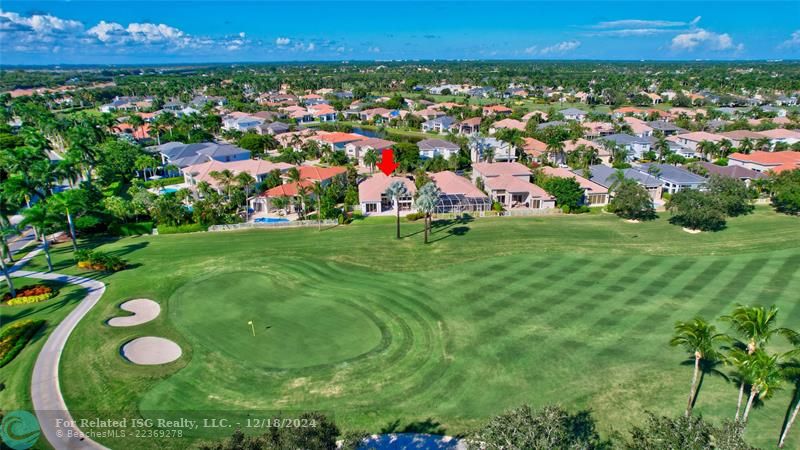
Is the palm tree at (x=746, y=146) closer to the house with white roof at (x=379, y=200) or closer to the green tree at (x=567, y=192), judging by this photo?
the green tree at (x=567, y=192)

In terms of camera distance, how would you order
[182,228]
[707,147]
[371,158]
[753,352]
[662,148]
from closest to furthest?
[753,352] → [182,228] → [371,158] → [707,147] → [662,148]

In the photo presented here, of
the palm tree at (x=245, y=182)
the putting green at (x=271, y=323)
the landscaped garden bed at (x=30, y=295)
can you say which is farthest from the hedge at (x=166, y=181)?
the putting green at (x=271, y=323)

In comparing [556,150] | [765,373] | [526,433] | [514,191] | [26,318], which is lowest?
[26,318]

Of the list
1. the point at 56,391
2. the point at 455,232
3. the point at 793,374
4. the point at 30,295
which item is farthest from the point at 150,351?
the point at 793,374

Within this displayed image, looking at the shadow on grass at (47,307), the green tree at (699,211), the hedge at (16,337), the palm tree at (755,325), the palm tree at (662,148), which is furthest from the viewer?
the palm tree at (662,148)

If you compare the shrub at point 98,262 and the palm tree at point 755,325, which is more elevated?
the palm tree at point 755,325

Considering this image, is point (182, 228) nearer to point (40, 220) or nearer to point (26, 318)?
point (40, 220)

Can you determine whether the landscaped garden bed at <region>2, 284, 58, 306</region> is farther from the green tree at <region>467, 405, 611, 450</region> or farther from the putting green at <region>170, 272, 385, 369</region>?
the green tree at <region>467, 405, 611, 450</region>

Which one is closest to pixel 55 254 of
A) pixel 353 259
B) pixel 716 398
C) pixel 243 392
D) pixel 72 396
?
pixel 72 396

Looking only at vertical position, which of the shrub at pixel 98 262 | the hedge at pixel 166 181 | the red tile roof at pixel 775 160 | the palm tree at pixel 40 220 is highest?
the red tile roof at pixel 775 160
